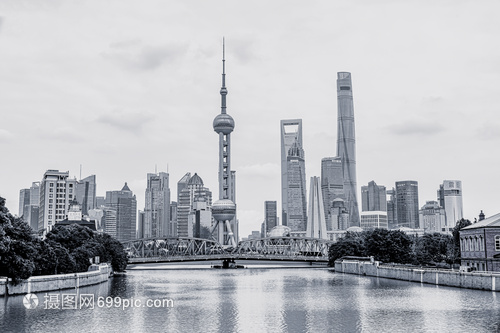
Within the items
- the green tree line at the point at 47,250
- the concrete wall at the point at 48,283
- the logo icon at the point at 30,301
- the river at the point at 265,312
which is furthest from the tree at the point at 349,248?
the logo icon at the point at 30,301

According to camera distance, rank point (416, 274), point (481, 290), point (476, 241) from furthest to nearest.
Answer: point (416, 274), point (476, 241), point (481, 290)

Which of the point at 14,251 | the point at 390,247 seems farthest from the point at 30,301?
the point at 390,247

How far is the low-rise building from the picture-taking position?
3762 inches

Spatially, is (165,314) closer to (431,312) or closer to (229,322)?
(229,322)

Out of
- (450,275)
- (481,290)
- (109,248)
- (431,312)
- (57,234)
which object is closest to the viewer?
(431,312)

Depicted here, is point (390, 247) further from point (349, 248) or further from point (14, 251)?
point (14, 251)

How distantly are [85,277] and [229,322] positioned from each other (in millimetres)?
47189

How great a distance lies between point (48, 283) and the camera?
84.0 meters

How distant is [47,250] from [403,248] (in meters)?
86.2

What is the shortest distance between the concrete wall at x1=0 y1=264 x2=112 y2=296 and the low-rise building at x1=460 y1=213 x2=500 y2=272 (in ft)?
200

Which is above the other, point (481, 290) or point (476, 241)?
point (476, 241)

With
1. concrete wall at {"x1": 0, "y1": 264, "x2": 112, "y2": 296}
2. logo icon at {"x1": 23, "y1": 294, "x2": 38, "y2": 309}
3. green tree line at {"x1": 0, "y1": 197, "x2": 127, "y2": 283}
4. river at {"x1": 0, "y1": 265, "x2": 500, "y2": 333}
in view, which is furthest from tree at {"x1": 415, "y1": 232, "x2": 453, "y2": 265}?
logo icon at {"x1": 23, "y1": 294, "x2": 38, "y2": 309}

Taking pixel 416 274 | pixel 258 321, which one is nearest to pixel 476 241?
pixel 416 274

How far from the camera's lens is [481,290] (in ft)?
275
